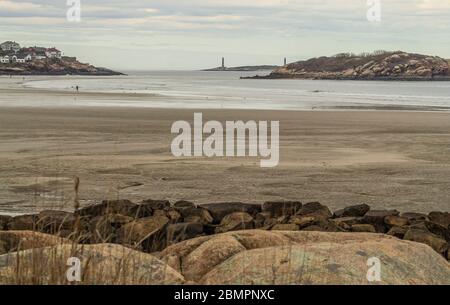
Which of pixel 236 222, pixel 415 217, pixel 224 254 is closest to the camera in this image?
pixel 224 254

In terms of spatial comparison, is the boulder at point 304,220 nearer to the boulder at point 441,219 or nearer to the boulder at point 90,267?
the boulder at point 441,219

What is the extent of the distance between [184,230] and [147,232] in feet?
2.34

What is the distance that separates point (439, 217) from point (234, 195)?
409 centimetres

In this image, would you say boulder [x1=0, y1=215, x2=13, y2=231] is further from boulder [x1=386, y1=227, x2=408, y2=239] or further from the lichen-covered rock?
boulder [x1=386, y1=227, x2=408, y2=239]

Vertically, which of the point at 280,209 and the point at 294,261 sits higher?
the point at 294,261

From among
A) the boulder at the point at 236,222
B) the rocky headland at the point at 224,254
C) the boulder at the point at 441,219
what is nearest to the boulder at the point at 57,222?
the rocky headland at the point at 224,254

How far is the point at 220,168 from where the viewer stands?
16.9 metres

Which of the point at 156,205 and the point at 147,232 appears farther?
the point at 156,205

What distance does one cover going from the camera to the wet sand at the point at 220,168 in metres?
13.8

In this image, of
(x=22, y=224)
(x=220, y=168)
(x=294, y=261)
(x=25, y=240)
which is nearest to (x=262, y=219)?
(x=22, y=224)

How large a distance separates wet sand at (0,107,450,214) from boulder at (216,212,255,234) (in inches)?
84.4

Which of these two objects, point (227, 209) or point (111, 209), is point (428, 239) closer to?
point (227, 209)

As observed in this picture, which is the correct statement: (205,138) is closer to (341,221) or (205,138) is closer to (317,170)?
(317,170)
